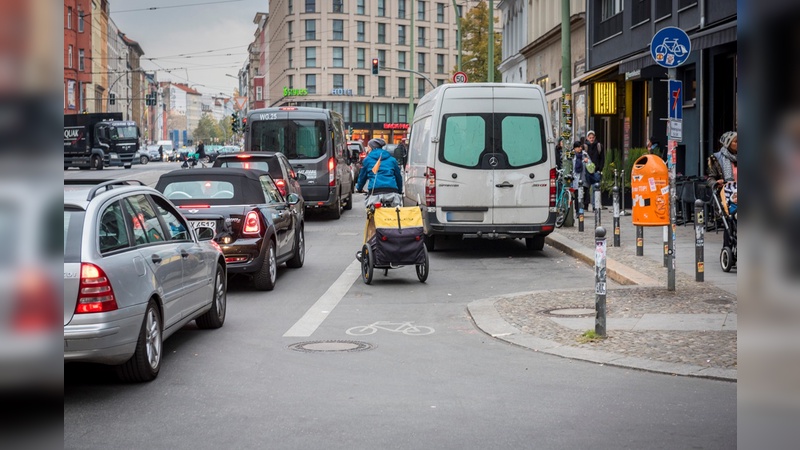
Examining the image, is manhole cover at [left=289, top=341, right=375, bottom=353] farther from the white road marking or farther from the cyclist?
the cyclist

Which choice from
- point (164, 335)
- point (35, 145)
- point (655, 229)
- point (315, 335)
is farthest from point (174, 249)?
point (655, 229)

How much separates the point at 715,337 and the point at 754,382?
8.00m

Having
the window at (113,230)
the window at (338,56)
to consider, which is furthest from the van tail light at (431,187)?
the window at (338,56)

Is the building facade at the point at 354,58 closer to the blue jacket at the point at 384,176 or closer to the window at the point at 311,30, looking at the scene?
the window at the point at 311,30

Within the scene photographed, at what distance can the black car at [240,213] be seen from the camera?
1273 cm

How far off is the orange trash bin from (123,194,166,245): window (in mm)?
6483

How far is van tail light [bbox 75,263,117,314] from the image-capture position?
21.2 ft

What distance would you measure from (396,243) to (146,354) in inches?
271

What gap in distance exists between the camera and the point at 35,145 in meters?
1.20

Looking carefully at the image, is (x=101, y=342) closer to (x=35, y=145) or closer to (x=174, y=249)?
(x=174, y=249)

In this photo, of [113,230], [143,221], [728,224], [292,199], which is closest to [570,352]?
[143,221]

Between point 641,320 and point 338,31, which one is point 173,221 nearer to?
point 641,320

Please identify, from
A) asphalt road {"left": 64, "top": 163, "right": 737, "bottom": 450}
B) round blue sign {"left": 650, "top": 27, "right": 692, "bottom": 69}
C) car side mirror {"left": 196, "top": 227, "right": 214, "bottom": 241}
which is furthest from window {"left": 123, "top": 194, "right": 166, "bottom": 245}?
round blue sign {"left": 650, "top": 27, "right": 692, "bottom": 69}

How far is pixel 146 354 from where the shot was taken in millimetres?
7297
